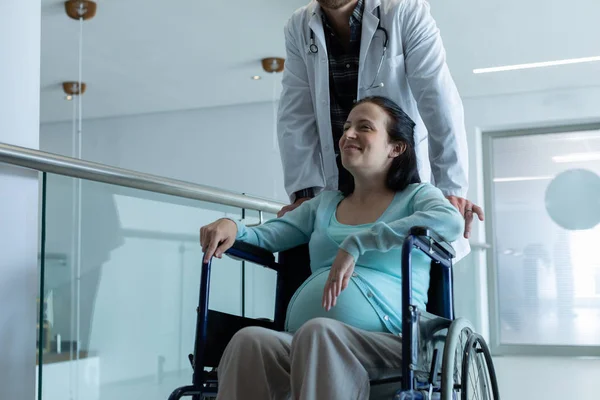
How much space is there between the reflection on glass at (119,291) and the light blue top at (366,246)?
0.59 m

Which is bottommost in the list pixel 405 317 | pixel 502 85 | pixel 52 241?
pixel 405 317

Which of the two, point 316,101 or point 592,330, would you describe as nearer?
point 316,101

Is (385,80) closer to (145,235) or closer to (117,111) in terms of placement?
(145,235)

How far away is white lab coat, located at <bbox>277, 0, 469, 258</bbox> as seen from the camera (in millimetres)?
1974

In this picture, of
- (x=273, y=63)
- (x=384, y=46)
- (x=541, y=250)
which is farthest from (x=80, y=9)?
(x=541, y=250)

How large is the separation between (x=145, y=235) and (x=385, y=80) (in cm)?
85

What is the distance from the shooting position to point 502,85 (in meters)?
6.49

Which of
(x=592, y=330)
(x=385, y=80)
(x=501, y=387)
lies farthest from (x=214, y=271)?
(x=592, y=330)

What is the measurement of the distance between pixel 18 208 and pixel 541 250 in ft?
18.2

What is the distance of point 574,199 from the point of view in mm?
6664

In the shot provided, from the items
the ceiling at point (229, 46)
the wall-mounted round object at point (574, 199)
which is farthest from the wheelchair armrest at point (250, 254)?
the wall-mounted round object at point (574, 199)

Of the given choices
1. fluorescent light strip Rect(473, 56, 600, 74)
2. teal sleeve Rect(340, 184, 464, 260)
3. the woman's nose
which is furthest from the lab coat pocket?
fluorescent light strip Rect(473, 56, 600, 74)

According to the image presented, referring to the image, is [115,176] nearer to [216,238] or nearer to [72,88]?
[216,238]

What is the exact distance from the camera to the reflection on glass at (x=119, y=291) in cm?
199
